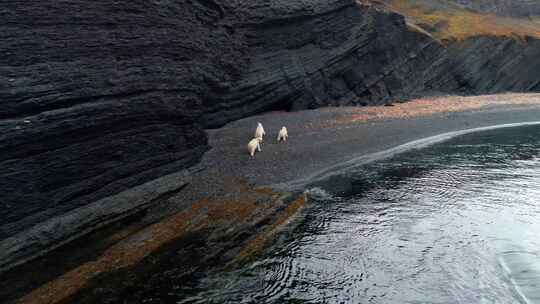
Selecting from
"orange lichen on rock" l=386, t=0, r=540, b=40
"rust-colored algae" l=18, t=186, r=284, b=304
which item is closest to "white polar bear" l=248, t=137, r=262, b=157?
"rust-colored algae" l=18, t=186, r=284, b=304

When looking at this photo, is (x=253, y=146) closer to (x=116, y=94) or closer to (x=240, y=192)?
(x=240, y=192)

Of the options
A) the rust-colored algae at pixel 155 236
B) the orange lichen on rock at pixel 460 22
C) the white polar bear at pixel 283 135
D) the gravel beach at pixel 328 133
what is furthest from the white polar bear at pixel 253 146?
the orange lichen on rock at pixel 460 22

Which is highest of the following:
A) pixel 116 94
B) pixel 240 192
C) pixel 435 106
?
pixel 116 94

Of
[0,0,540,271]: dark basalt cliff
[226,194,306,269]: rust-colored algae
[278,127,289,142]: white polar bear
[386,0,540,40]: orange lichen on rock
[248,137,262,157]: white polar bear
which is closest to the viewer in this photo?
[226,194,306,269]: rust-colored algae

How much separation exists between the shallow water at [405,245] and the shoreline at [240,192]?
1.57m

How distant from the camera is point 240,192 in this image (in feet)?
76.2

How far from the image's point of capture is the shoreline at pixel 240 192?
53.4 ft

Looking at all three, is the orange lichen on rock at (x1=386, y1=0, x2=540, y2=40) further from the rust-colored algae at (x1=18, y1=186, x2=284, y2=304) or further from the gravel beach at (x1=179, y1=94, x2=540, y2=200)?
the rust-colored algae at (x1=18, y1=186, x2=284, y2=304)

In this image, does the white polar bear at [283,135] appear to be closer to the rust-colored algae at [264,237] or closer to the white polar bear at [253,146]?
the white polar bear at [253,146]

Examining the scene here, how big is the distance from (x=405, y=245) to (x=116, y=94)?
573 inches

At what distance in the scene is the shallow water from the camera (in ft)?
50.7

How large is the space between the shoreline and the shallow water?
1571 millimetres

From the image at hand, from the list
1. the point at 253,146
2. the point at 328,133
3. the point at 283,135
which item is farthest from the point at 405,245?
the point at 328,133

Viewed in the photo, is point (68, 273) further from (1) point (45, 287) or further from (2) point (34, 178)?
(2) point (34, 178)
